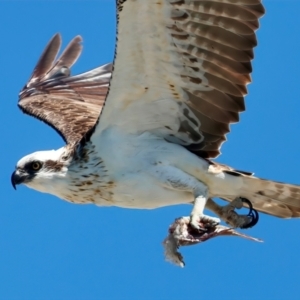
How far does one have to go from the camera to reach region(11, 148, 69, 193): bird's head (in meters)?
9.22

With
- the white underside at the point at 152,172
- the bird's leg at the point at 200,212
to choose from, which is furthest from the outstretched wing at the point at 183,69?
the bird's leg at the point at 200,212

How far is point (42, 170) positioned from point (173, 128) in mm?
1415

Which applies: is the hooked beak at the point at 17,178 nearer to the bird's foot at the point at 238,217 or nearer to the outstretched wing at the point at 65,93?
the outstretched wing at the point at 65,93

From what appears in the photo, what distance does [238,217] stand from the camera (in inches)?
362

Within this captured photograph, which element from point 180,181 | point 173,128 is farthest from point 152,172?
point 173,128

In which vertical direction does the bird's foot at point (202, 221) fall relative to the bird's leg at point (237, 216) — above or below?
below

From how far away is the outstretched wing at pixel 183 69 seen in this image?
8156 millimetres

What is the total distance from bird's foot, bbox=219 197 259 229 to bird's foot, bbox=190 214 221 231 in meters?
0.63

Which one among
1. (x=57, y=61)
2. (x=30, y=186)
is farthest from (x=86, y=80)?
(x=30, y=186)

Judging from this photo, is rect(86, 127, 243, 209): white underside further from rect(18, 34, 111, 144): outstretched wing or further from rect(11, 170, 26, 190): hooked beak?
rect(11, 170, 26, 190): hooked beak

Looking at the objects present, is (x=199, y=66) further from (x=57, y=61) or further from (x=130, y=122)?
(x=57, y=61)

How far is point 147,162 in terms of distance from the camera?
898 cm

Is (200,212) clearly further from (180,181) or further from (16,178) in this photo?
(16,178)

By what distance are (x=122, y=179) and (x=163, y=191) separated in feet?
1.38
